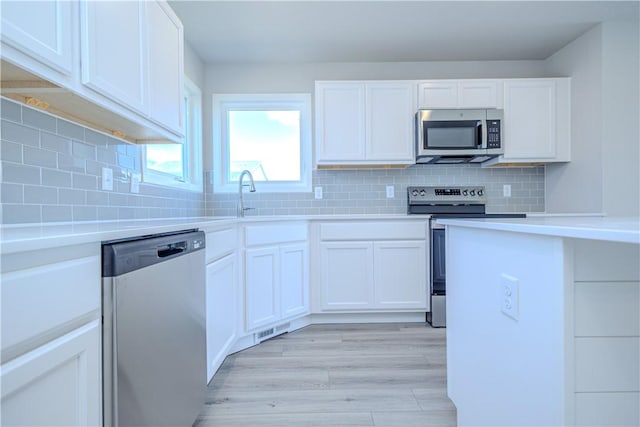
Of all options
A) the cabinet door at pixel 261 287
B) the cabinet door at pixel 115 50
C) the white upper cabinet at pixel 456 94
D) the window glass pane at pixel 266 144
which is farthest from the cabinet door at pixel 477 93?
Answer: the cabinet door at pixel 115 50

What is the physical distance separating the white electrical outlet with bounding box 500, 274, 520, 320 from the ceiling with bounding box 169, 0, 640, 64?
2122mm

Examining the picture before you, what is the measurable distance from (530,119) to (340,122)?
67.7 inches

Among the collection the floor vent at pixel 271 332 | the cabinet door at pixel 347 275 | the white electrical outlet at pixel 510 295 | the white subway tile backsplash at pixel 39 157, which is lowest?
the floor vent at pixel 271 332

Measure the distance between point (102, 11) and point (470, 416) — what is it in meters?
2.06

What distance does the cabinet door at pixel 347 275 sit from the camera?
2767 millimetres

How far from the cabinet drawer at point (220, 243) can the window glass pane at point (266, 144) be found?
1.28 meters

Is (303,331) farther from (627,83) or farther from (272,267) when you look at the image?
(627,83)

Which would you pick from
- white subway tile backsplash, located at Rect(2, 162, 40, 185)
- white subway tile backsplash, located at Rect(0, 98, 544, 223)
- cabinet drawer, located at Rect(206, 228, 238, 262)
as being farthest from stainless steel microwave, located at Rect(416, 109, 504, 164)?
white subway tile backsplash, located at Rect(2, 162, 40, 185)

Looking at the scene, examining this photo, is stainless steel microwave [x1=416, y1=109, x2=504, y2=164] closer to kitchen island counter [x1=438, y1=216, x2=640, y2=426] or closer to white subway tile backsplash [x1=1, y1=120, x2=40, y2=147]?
kitchen island counter [x1=438, y1=216, x2=640, y2=426]

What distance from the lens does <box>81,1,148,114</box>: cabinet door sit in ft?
3.77

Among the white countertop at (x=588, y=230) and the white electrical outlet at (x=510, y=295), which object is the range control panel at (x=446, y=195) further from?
the white electrical outlet at (x=510, y=295)

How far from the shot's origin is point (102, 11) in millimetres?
1220

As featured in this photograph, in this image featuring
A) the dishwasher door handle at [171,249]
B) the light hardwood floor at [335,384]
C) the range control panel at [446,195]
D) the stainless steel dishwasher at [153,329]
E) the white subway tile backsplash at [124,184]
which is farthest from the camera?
the range control panel at [446,195]

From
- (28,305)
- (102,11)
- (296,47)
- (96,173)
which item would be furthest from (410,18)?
(28,305)
